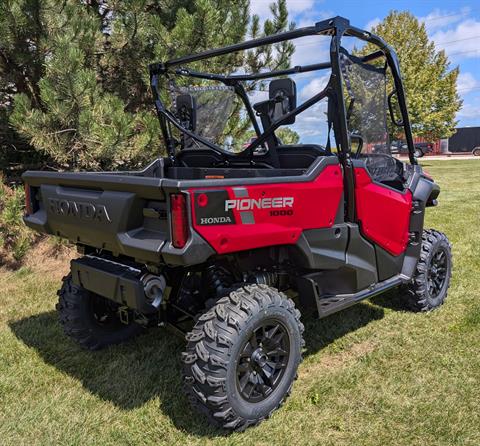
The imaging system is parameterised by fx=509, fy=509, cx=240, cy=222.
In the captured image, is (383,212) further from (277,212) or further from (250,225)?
(250,225)

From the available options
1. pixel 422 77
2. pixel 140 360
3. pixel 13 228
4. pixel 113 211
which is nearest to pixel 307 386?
pixel 140 360

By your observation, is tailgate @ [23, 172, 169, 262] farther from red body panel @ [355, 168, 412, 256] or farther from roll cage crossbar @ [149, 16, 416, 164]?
red body panel @ [355, 168, 412, 256]

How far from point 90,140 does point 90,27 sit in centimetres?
118

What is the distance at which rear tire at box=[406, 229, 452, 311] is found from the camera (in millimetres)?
4188

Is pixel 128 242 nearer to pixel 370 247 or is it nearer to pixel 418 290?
pixel 370 247

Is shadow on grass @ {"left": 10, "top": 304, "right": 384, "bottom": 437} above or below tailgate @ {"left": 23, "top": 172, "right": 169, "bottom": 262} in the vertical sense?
below

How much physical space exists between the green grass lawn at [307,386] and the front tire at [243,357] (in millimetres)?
154

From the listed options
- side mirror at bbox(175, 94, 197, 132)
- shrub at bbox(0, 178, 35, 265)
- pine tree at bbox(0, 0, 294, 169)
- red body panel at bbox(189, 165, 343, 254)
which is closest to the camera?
red body panel at bbox(189, 165, 343, 254)

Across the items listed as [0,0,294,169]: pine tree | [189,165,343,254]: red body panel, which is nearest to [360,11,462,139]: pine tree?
[0,0,294,169]: pine tree

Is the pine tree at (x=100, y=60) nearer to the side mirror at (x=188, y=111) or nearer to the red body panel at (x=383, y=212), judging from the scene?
the side mirror at (x=188, y=111)

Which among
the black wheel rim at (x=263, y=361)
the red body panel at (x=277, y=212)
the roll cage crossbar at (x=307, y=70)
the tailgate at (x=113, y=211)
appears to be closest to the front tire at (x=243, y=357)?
the black wheel rim at (x=263, y=361)

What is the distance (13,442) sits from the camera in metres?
2.70

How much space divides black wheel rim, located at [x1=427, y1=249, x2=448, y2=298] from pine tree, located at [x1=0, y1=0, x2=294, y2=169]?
2937mm

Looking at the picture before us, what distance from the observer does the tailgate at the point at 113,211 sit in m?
2.51
